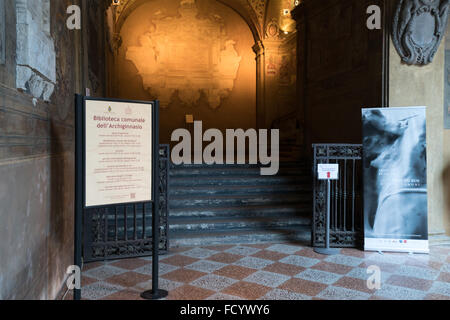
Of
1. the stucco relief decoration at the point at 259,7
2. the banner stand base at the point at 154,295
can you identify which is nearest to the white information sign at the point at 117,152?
the banner stand base at the point at 154,295

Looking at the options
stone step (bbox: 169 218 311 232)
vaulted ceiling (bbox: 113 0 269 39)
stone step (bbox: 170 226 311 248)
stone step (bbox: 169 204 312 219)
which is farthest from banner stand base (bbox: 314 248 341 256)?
vaulted ceiling (bbox: 113 0 269 39)

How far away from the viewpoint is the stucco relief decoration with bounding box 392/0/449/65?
17.2 feet

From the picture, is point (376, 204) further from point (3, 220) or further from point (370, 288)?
point (3, 220)

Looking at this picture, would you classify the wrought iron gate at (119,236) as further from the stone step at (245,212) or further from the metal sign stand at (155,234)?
the metal sign stand at (155,234)

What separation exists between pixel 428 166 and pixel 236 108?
26.1 ft

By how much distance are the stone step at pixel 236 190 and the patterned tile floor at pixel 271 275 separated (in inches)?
56.1

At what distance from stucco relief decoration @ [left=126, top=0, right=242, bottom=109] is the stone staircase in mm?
5745

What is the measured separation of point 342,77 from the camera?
6.61 m

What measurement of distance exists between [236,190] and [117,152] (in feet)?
12.2

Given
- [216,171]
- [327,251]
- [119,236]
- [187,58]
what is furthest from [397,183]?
[187,58]

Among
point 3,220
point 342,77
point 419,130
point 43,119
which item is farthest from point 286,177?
point 3,220

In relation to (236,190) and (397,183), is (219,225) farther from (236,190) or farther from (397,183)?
(397,183)

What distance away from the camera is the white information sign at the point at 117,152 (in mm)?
2998

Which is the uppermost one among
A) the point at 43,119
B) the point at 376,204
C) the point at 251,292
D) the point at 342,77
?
the point at 342,77
